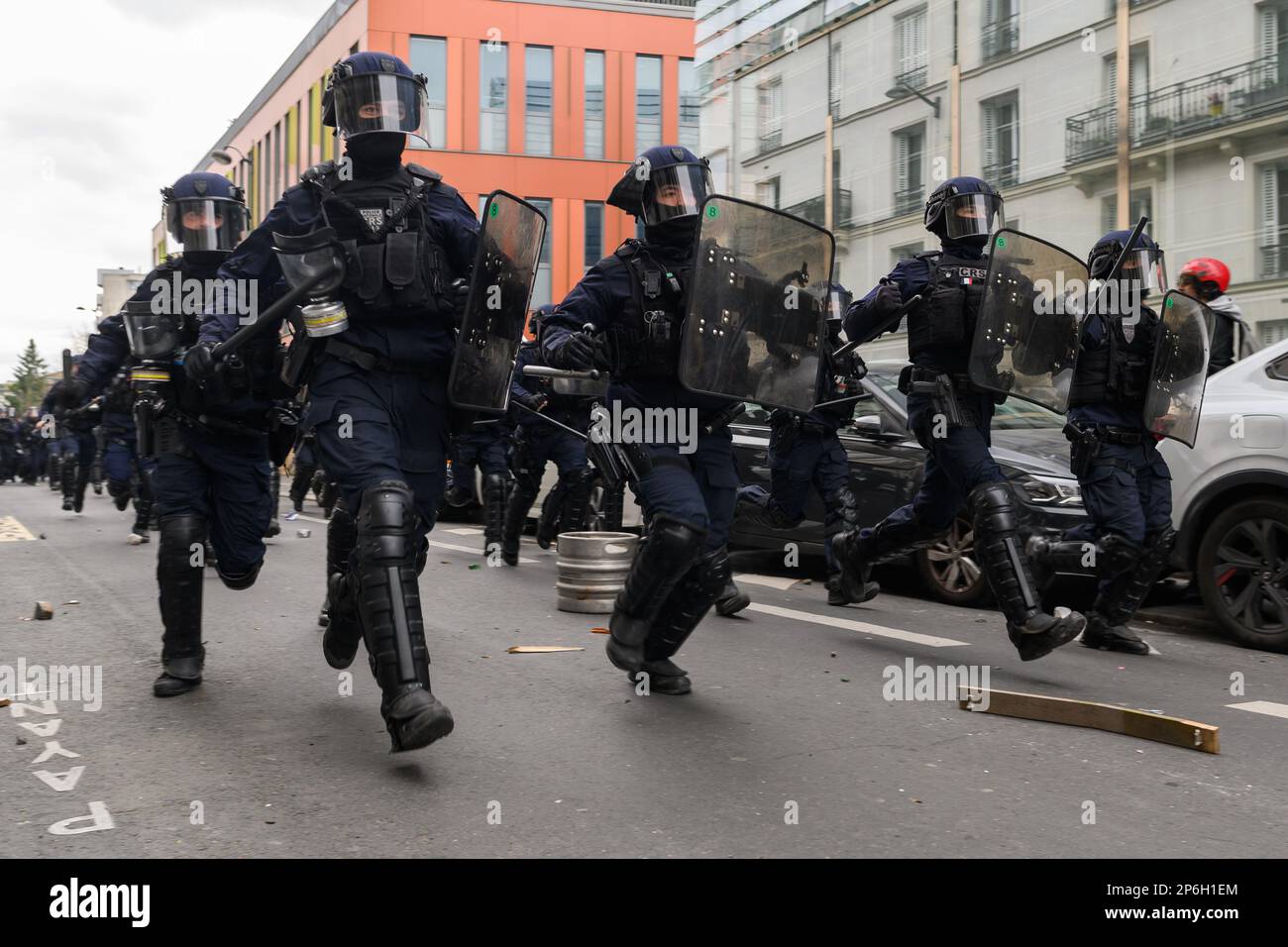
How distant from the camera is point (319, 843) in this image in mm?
3189

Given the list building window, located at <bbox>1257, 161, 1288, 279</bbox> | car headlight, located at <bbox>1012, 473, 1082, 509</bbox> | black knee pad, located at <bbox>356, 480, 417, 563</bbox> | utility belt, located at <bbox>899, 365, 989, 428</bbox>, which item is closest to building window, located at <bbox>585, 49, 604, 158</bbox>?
building window, located at <bbox>1257, 161, 1288, 279</bbox>

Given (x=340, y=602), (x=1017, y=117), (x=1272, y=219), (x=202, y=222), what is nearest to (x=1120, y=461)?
(x=340, y=602)

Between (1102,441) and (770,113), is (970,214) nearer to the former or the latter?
(1102,441)

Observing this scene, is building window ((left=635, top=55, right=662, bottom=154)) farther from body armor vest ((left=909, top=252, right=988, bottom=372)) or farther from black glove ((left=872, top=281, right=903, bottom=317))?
→ black glove ((left=872, top=281, right=903, bottom=317))

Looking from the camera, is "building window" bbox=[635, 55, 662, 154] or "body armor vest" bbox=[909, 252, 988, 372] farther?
"building window" bbox=[635, 55, 662, 154]

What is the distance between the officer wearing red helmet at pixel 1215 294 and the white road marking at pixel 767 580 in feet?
9.42

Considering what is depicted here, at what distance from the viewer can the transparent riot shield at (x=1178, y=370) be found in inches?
241

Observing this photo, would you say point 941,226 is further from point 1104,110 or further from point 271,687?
point 1104,110

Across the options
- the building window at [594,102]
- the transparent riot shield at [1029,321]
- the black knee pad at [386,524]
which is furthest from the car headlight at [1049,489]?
the building window at [594,102]

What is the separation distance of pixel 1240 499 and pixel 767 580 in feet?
10.6

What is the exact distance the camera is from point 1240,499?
6355mm

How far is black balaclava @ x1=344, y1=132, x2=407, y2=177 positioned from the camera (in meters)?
4.30
